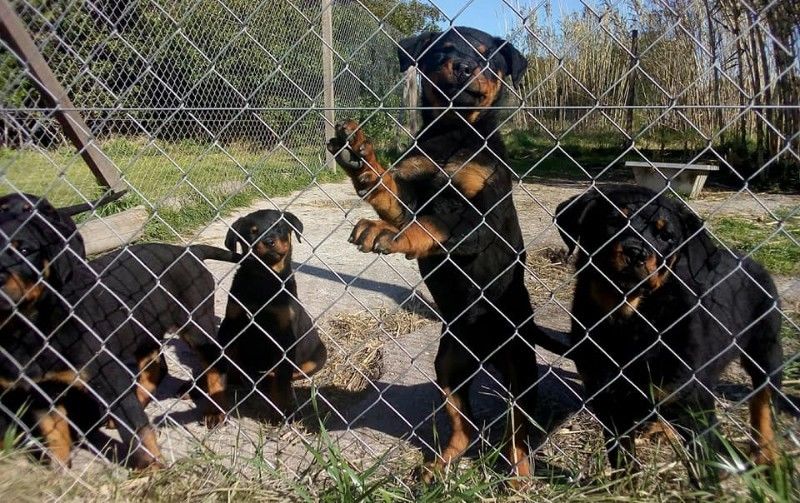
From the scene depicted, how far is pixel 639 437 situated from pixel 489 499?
1116mm

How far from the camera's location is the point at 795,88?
721cm

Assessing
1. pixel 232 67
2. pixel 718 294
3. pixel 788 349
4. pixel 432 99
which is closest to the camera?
pixel 718 294

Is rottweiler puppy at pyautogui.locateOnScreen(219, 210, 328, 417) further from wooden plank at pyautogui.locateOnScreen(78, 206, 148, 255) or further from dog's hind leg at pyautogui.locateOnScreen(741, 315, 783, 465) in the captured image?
dog's hind leg at pyautogui.locateOnScreen(741, 315, 783, 465)

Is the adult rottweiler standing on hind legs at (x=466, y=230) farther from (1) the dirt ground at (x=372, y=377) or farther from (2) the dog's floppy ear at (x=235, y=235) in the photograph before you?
(2) the dog's floppy ear at (x=235, y=235)

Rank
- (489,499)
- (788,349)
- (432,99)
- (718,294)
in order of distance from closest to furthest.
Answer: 1. (489,499)
2. (718,294)
3. (432,99)
4. (788,349)

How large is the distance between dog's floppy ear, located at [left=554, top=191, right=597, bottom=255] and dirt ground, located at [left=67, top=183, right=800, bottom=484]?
0.19ft

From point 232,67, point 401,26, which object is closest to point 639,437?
point 232,67

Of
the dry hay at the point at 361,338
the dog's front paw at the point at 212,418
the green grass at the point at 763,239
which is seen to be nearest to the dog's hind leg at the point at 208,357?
the dog's front paw at the point at 212,418

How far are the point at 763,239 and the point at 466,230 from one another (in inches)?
139

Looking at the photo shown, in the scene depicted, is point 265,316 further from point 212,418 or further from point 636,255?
point 636,255

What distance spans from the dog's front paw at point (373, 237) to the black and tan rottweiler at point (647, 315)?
63 centimetres

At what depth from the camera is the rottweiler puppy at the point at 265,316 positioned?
3268mm

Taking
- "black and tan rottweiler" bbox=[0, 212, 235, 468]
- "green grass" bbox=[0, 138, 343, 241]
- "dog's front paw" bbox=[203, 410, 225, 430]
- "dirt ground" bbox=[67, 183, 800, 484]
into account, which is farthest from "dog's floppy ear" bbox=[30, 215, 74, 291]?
"green grass" bbox=[0, 138, 343, 241]

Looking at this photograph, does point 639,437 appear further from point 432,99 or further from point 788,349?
point 432,99
